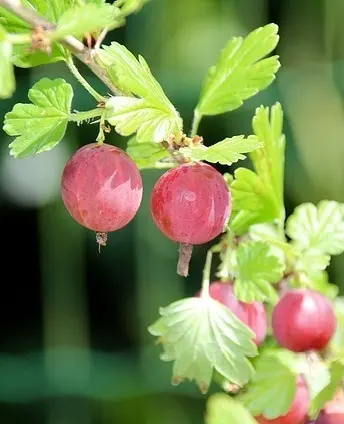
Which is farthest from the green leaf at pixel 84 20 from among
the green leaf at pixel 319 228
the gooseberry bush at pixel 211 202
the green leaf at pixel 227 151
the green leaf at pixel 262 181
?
the green leaf at pixel 319 228

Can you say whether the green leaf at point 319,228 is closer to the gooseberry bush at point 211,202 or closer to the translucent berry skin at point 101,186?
the gooseberry bush at point 211,202

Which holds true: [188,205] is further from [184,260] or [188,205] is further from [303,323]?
[303,323]

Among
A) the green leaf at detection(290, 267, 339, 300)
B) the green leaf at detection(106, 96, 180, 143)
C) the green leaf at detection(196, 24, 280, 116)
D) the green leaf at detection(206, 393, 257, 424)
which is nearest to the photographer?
the green leaf at detection(206, 393, 257, 424)

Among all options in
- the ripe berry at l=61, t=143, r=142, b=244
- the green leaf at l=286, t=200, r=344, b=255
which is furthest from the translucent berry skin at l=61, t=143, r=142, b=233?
the green leaf at l=286, t=200, r=344, b=255

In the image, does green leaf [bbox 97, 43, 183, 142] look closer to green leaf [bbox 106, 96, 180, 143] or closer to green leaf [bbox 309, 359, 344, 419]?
green leaf [bbox 106, 96, 180, 143]

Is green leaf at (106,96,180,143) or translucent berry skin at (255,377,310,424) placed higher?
green leaf at (106,96,180,143)

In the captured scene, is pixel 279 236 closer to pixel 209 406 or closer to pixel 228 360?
pixel 228 360

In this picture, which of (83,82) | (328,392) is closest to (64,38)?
(83,82)
